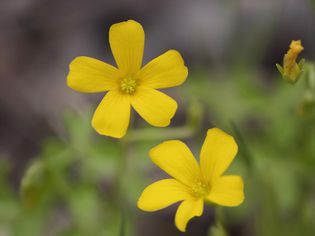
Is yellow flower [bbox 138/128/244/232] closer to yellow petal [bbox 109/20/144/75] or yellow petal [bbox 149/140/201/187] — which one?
yellow petal [bbox 149/140/201/187]

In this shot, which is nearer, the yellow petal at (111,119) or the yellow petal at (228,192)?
the yellow petal at (228,192)

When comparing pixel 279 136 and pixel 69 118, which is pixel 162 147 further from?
pixel 279 136

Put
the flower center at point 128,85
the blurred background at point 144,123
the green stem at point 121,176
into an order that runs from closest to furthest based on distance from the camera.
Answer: the flower center at point 128,85 → the green stem at point 121,176 → the blurred background at point 144,123

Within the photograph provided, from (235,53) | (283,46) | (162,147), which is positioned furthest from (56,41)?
(162,147)

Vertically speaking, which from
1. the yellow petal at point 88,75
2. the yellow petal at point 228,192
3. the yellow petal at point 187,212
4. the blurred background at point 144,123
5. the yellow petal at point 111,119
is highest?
the yellow petal at point 88,75

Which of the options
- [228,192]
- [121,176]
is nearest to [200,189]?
[228,192]

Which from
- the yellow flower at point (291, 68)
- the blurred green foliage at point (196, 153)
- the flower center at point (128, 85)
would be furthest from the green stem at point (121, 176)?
the yellow flower at point (291, 68)

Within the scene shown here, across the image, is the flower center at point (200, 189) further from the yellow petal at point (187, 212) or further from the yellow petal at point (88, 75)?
the yellow petal at point (88, 75)
